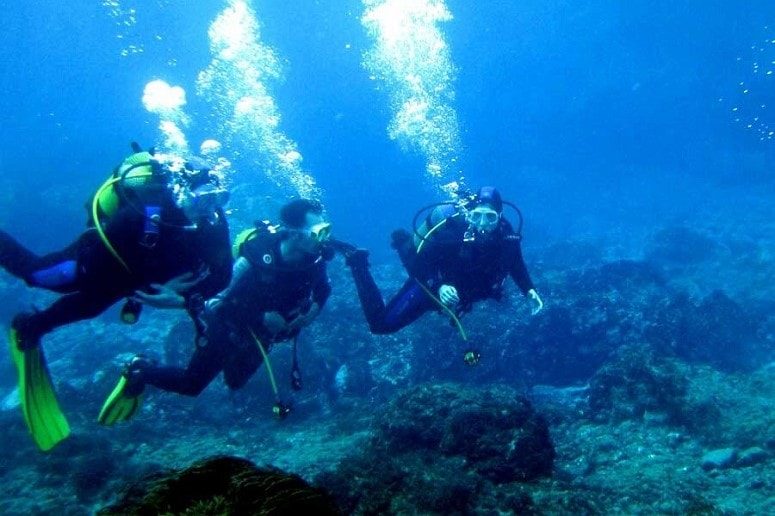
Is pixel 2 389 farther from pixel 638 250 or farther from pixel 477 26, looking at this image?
pixel 477 26

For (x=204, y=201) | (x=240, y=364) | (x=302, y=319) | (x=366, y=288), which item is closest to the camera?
(x=204, y=201)

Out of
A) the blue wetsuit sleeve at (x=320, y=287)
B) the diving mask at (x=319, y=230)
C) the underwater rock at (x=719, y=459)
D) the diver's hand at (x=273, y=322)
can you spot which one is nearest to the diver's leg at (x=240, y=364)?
the diver's hand at (x=273, y=322)

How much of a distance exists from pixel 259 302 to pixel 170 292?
3.90 feet

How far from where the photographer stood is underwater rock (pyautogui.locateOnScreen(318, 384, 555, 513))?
4.17m

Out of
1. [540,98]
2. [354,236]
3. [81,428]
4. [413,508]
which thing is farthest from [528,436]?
[540,98]

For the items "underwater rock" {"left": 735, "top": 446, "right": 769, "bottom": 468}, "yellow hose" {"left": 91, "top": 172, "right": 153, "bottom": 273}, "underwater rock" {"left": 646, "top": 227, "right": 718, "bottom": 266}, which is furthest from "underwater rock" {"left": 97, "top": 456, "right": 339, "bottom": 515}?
"underwater rock" {"left": 646, "top": 227, "right": 718, "bottom": 266}

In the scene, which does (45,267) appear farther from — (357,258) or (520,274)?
(520,274)

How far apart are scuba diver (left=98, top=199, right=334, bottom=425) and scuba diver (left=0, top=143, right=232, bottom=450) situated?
29.4 inches

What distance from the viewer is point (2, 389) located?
44.4 feet

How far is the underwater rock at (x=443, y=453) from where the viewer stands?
13.7ft

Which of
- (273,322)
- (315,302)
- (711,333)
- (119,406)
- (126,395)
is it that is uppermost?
(711,333)

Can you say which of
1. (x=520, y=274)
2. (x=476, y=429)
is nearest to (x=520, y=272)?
(x=520, y=274)

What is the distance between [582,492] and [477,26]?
2898 inches

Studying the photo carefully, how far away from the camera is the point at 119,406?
5.17m
